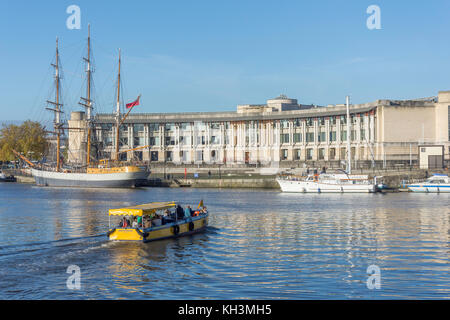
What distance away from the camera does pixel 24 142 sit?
188375 mm

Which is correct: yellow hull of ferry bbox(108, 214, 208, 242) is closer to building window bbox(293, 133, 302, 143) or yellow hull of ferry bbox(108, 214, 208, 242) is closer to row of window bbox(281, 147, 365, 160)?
row of window bbox(281, 147, 365, 160)

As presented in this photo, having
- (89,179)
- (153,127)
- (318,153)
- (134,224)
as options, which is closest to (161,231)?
(134,224)

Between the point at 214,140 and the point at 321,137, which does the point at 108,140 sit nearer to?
the point at 214,140

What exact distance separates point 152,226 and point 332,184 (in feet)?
216

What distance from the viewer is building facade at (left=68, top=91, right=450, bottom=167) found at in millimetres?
141375

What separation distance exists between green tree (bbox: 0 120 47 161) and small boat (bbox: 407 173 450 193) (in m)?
120

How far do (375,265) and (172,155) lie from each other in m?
146

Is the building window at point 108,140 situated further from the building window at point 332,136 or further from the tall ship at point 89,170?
the building window at point 332,136

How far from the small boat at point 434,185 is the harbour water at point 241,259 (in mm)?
42961

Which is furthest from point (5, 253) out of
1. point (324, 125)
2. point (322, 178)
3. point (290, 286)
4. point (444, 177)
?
point (324, 125)

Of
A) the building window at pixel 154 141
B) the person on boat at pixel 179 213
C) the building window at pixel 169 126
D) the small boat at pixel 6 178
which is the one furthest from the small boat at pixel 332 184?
the small boat at pixel 6 178

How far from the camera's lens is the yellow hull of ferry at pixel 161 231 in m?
42.2

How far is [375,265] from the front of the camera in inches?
1380

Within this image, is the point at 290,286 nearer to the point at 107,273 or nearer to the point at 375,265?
the point at 375,265
